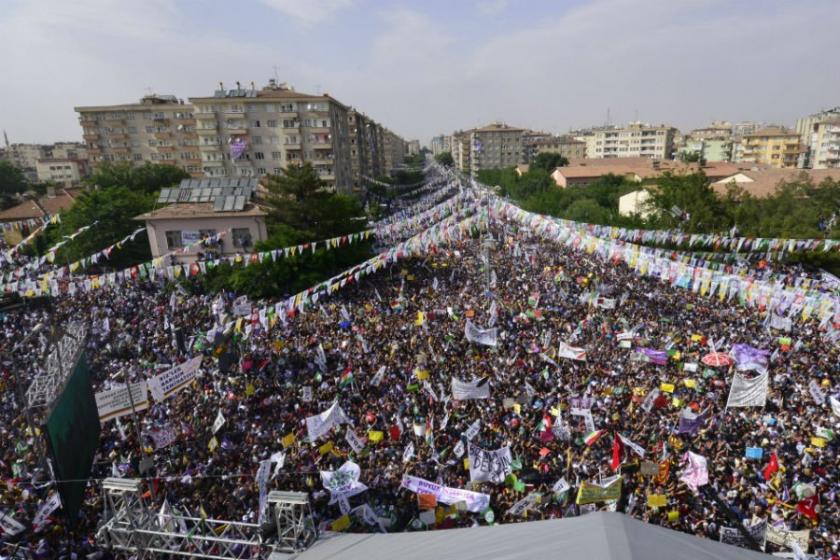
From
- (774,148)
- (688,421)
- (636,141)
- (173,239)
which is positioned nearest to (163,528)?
(688,421)

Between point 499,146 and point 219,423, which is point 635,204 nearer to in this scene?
point 219,423

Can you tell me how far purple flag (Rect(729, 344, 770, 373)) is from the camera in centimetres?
1447

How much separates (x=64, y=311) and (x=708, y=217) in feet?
117

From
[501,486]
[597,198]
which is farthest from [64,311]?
[597,198]

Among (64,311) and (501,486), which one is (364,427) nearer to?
(501,486)

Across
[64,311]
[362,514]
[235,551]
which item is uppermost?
[64,311]

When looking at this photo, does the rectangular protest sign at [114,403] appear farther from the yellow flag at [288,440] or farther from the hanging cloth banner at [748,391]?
the hanging cloth banner at [748,391]

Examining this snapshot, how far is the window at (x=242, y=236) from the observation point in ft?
94.5

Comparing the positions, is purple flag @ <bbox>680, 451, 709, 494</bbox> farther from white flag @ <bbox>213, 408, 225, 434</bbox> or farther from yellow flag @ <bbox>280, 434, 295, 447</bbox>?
white flag @ <bbox>213, 408, 225, 434</bbox>

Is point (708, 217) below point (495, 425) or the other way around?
the other way around

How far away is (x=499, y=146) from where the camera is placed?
120m

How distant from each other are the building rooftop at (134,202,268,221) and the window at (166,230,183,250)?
971 mm

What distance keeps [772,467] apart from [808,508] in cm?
96

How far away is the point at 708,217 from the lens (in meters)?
31.2
